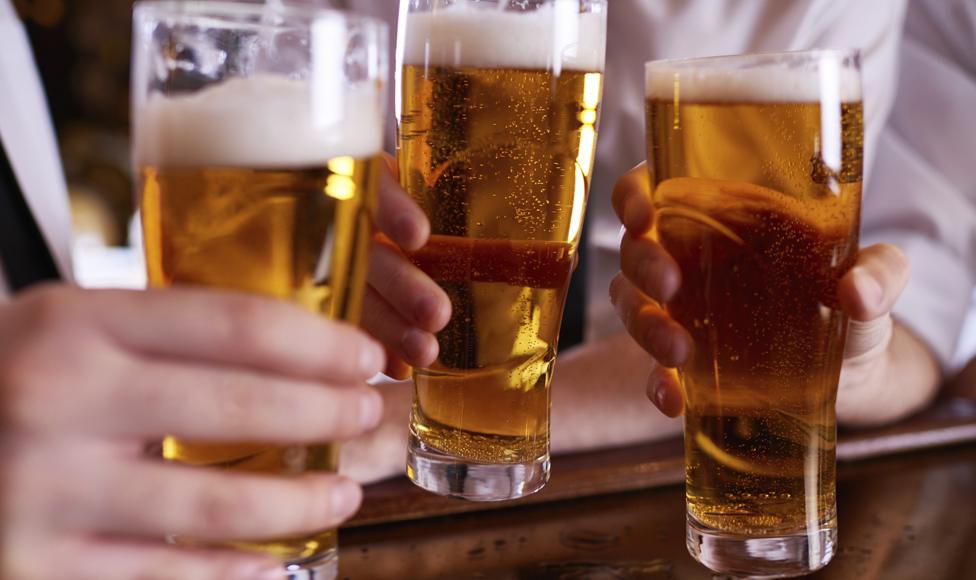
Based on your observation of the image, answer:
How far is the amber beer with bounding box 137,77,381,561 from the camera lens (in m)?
0.60

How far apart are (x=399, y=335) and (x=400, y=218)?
0.46ft

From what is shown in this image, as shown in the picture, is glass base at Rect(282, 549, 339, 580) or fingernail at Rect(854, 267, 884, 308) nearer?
glass base at Rect(282, 549, 339, 580)

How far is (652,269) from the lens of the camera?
0.83m

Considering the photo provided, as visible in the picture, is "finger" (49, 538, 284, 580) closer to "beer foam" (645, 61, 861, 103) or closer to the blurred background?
"beer foam" (645, 61, 861, 103)

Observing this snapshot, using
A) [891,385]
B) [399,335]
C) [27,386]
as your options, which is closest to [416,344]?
[399,335]

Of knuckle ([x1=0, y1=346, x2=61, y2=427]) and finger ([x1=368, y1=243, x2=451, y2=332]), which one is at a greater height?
knuckle ([x1=0, y1=346, x2=61, y2=427])

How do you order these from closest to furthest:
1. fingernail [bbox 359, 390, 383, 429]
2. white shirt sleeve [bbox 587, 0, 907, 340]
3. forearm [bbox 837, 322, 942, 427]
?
fingernail [bbox 359, 390, 383, 429]
forearm [bbox 837, 322, 942, 427]
white shirt sleeve [bbox 587, 0, 907, 340]

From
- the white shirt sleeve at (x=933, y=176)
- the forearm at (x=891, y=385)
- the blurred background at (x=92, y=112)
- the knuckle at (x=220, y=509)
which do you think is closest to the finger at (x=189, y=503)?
the knuckle at (x=220, y=509)

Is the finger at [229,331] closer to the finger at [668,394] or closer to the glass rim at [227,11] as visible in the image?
the glass rim at [227,11]

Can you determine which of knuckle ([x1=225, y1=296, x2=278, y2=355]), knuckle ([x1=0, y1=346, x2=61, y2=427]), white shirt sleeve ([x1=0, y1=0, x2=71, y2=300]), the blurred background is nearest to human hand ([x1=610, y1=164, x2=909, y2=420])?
knuckle ([x1=225, y1=296, x2=278, y2=355])

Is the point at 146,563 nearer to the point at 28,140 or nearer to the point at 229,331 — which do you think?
the point at 229,331

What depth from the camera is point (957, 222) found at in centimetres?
163

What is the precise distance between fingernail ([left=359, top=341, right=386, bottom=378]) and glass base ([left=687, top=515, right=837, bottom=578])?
0.38m

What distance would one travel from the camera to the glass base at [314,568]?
25.7 inches
